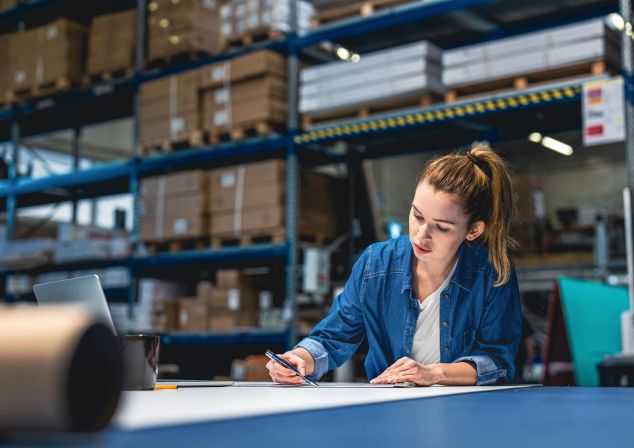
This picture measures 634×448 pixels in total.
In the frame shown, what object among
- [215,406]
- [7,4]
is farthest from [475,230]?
[7,4]

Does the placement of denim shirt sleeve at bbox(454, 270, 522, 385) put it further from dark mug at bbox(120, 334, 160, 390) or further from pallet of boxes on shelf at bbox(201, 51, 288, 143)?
pallet of boxes on shelf at bbox(201, 51, 288, 143)

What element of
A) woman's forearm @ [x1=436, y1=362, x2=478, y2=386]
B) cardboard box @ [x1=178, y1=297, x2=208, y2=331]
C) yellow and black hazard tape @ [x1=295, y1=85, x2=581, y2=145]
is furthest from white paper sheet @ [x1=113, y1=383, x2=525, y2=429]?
cardboard box @ [x1=178, y1=297, x2=208, y2=331]

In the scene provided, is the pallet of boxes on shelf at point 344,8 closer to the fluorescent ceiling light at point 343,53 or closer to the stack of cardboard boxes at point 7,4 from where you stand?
the fluorescent ceiling light at point 343,53

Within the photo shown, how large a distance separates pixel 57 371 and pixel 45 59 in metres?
9.01

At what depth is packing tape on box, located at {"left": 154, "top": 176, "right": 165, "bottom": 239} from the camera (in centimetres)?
770

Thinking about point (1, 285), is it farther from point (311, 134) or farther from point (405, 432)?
point (405, 432)

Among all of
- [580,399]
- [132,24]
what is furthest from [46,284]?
[132,24]

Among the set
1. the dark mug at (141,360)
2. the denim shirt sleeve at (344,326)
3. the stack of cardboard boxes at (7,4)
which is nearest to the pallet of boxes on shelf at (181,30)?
the stack of cardboard boxes at (7,4)

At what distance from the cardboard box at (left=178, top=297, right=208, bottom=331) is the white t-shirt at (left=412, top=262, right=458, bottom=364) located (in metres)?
4.88

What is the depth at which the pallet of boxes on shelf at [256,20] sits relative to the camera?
730 cm

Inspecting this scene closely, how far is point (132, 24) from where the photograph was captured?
834 centimetres

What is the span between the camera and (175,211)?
24.9ft

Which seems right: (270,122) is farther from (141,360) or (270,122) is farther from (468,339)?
(141,360)

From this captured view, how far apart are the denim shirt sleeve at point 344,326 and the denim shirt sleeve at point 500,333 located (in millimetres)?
377
